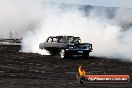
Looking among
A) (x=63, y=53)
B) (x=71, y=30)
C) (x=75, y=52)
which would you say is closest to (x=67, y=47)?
(x=63, y=53)

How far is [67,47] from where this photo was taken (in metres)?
31.1

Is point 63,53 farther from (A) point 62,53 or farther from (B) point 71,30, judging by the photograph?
(B) point 71,30

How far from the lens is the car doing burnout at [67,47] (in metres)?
31.2

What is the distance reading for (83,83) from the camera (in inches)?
658

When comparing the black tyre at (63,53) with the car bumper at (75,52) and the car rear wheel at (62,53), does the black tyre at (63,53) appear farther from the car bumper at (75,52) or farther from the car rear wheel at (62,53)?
the car bumper at (75,52)

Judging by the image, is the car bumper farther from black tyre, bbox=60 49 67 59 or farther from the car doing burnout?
black tyre, bbox=60 49 67 59

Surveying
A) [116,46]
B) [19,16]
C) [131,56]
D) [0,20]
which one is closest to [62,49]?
[131,56]

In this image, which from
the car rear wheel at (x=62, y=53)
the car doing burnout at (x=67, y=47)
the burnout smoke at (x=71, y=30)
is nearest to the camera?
the car rear wheel at (x=62, y=53)

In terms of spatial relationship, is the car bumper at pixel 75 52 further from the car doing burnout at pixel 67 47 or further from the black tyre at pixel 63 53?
the black tyre at pixel 63 53

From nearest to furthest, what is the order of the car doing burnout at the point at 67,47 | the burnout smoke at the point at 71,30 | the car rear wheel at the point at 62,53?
1. the car rear wheel at the point at 62,53
2. the car doing burnout at the point at 67,47
3. the burnout smoke at the point at 71,30

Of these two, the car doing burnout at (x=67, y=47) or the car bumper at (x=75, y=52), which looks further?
the car doing burnout at (x=67, y=47)

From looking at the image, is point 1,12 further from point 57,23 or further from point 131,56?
point 131,56

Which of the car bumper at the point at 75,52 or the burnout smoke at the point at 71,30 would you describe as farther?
the burnout smoke at the point at 71,30

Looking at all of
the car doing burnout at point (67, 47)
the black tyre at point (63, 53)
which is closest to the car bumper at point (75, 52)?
the car doing burnout at point (67, 47)
